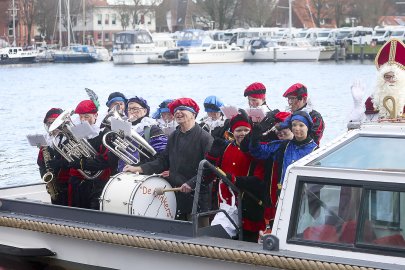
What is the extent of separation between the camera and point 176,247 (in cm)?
728

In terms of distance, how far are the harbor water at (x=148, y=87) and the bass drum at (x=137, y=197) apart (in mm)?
10488

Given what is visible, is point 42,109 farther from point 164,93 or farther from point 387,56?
point 387,56

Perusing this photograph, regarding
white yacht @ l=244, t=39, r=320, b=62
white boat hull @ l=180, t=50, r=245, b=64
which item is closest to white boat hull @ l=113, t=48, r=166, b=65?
white boat hull @ l=180, t=50, r=245, b=64

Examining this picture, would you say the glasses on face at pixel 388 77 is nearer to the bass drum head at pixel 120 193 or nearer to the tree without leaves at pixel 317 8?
the bass drum head at pixel 120 193

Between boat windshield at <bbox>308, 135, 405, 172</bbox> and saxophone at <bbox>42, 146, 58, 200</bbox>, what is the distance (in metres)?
3.50

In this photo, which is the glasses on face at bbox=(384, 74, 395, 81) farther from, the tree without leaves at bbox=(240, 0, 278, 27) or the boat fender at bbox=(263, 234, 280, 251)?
the tree without leaves at bbox=(240, 0, 278, 27)

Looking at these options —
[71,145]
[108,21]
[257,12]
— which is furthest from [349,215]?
[108,21]

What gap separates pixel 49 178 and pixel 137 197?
1.57 m

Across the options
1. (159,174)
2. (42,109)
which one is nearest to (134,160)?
(159,174)

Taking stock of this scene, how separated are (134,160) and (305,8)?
9121 cm

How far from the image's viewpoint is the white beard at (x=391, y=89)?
26.3 feet

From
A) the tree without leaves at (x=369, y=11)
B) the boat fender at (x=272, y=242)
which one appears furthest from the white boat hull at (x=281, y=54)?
the boat fender at (x=272, y=242)

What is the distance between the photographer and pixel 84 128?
892cm

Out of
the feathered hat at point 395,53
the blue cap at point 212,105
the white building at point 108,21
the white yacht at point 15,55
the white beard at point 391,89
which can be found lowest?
the white yacht at point 15,55
